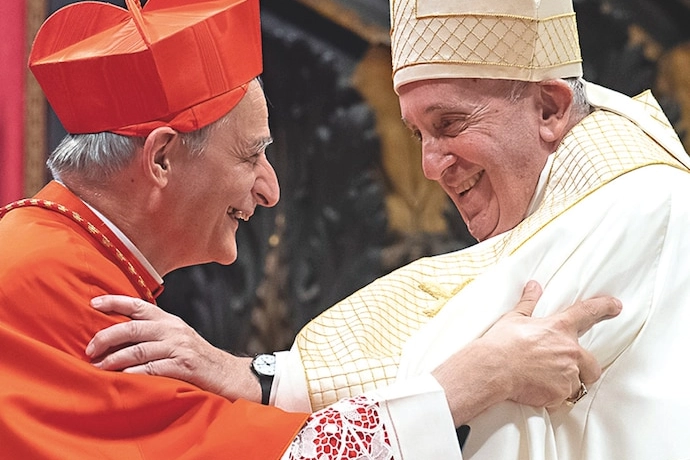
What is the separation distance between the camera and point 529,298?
8.93ft

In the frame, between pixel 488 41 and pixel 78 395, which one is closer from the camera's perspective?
pixel 78 395

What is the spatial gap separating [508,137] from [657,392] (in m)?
0.80

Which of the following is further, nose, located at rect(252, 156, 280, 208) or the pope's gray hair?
nose, located at rect(252, 156, 280, 208)

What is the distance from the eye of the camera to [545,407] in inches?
106

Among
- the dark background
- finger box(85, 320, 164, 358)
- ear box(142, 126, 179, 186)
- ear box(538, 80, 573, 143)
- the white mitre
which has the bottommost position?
the dark background

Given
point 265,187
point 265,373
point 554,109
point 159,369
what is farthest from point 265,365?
point 554,109

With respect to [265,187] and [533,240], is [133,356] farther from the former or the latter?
[533,240]

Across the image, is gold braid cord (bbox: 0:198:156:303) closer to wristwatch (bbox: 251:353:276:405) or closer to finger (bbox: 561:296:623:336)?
wristwatch (bbox: 251:353:276:405)

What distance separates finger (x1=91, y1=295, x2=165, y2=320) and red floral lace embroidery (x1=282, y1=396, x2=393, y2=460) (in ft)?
1.40

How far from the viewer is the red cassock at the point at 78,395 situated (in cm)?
247

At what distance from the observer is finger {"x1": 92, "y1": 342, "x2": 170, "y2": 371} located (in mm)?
2551

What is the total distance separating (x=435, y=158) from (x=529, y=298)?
0.62m

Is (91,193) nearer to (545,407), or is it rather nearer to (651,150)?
(545,407)

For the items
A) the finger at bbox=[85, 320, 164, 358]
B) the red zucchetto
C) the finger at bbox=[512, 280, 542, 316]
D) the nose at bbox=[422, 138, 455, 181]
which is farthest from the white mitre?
the finger at bbox=[85, 320, 164, 358]
